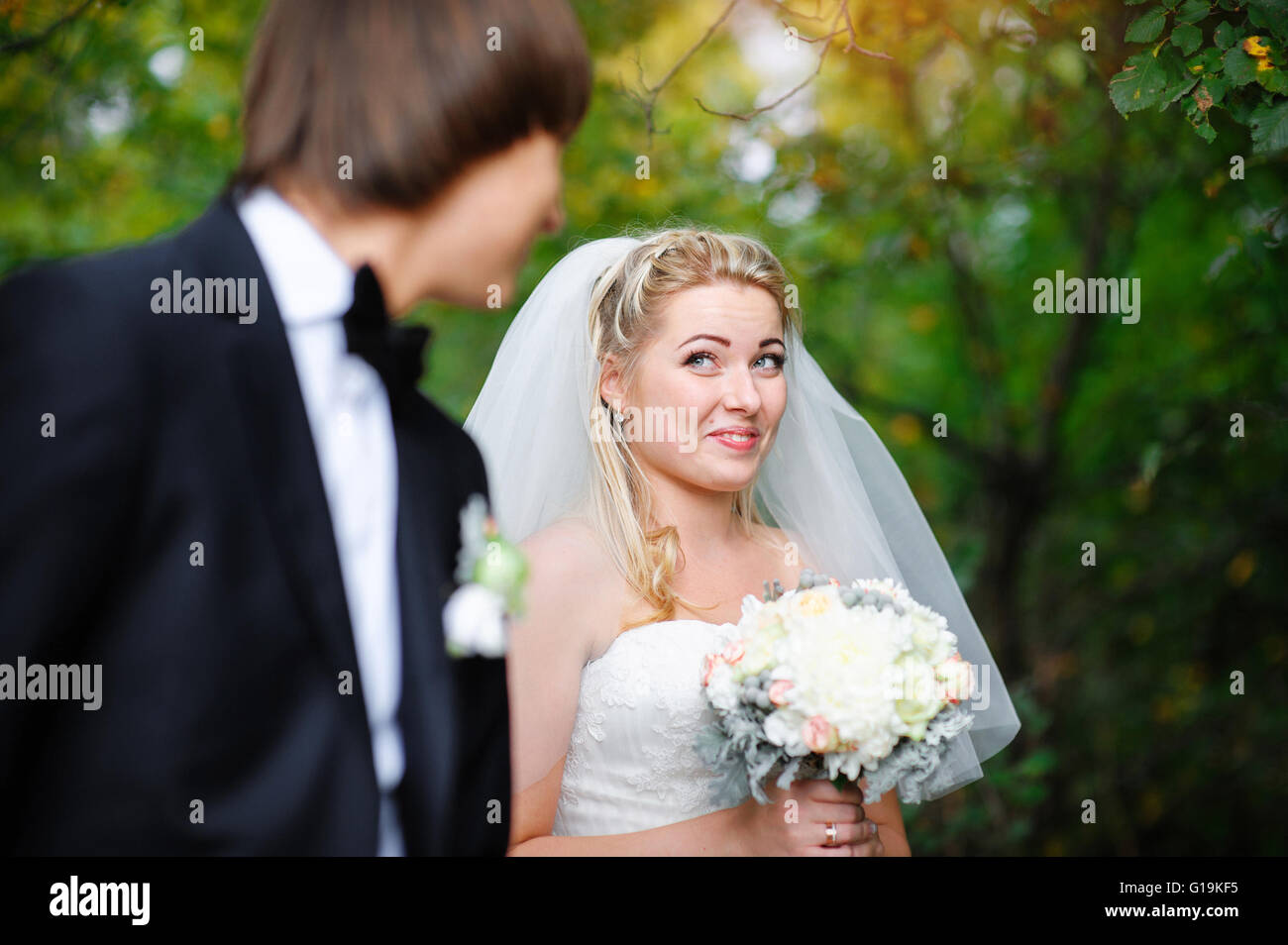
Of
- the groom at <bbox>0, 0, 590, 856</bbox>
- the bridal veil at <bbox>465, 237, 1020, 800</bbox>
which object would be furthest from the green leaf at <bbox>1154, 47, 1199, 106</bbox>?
the groom at <bbox>0, 0, 590, 856</bbox>

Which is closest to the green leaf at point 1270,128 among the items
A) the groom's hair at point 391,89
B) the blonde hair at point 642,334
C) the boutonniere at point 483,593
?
the blonde hair at point 642,334

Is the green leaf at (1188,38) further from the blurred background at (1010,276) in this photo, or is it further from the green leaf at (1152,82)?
the blurred background at (1010,276)

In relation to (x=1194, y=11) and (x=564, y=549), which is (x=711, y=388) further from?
(x=1194, y=11)

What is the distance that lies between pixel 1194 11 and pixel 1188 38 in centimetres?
6

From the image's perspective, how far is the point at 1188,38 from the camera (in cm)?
244

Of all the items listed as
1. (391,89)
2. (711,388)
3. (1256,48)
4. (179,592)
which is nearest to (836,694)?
(711,388)

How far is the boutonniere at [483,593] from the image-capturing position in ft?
5.34

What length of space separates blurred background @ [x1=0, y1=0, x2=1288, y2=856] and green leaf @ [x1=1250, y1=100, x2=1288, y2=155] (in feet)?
4.80

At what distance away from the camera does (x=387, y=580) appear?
1.64 metres

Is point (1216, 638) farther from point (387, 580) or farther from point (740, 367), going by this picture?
point (387, 580)

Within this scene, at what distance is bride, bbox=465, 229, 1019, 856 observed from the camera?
101 inches

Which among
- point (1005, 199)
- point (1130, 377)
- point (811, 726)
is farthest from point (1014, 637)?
point (811, 726)

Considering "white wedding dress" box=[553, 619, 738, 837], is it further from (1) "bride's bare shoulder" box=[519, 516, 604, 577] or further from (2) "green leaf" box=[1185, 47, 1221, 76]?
→ (2) "green leaf" box=[1185, 47, 1221, 76]
